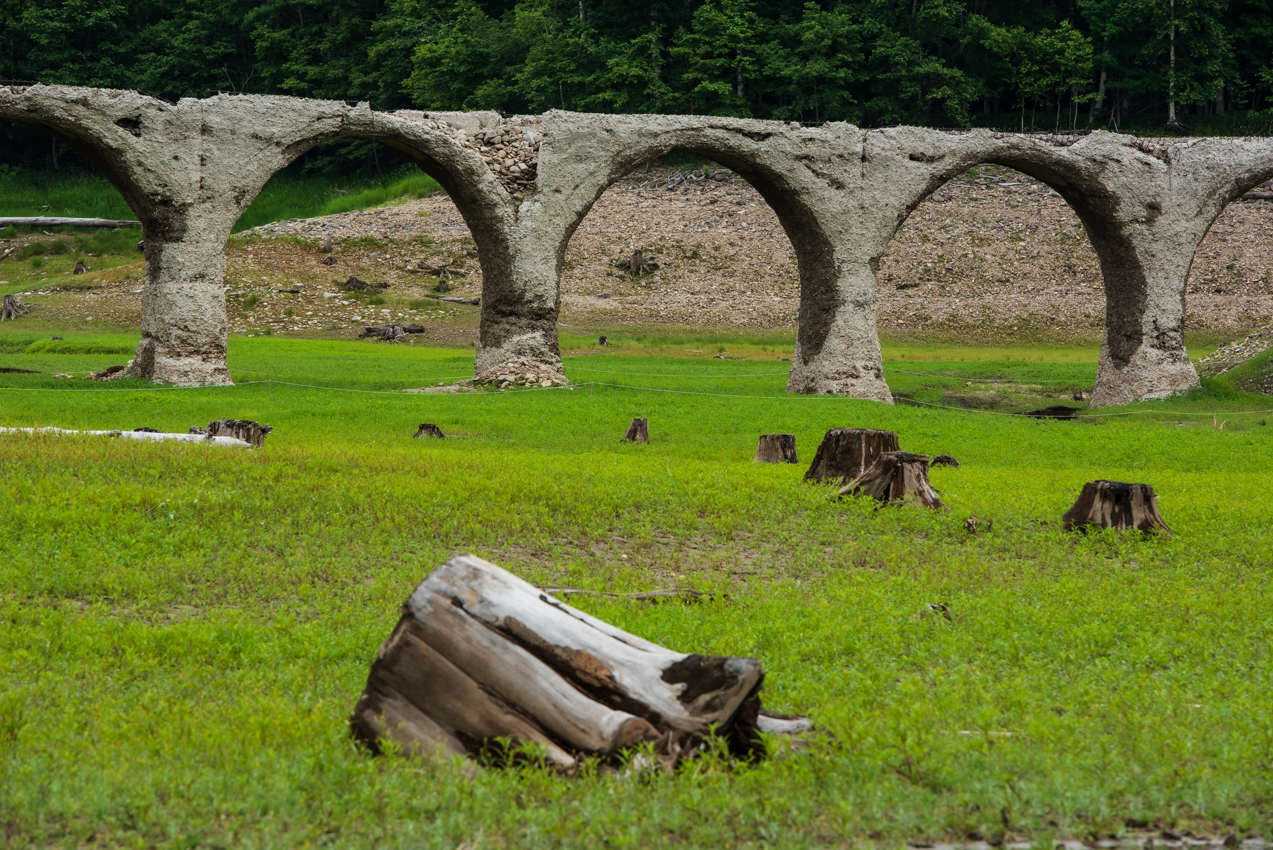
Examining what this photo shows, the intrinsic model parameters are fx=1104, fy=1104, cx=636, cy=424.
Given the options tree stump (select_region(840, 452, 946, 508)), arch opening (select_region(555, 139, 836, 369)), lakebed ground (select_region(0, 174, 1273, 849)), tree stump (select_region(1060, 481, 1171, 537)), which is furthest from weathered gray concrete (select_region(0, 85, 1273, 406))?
tree stump (select_region(1060, 481, 1171, 537))

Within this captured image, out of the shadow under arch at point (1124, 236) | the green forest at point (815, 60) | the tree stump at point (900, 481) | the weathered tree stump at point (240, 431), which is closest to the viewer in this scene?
the tree stump at point (900, 481)

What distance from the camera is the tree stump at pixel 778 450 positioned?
11.2 m

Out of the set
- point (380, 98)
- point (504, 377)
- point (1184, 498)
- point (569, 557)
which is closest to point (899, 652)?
point (569, 557)

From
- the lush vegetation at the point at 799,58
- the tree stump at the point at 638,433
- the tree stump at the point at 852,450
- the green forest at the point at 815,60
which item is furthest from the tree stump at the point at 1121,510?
the lush vegetation at the point at 799,58

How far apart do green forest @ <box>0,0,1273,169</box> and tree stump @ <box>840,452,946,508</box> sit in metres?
34.5

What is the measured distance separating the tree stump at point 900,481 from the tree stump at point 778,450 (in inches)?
89.9

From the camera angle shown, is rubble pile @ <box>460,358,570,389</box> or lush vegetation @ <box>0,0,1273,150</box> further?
lush vegetation @ <box>0,0,1273,150</box>

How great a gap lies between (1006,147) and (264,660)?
1767cm

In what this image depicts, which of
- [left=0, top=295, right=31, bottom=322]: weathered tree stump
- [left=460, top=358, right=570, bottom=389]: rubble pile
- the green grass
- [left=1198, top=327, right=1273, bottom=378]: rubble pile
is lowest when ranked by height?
the green grass

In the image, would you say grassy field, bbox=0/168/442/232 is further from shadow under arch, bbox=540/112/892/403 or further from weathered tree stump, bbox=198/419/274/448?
weathered tree stump, bbox=198/419/274/448

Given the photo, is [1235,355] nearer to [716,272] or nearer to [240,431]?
[716,272]

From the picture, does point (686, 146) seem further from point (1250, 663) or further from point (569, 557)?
point (1250, 663)

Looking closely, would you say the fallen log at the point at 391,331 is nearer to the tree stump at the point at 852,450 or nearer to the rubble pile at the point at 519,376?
the rubble pile at the point at 519,376

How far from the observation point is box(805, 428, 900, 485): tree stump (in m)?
9.45
